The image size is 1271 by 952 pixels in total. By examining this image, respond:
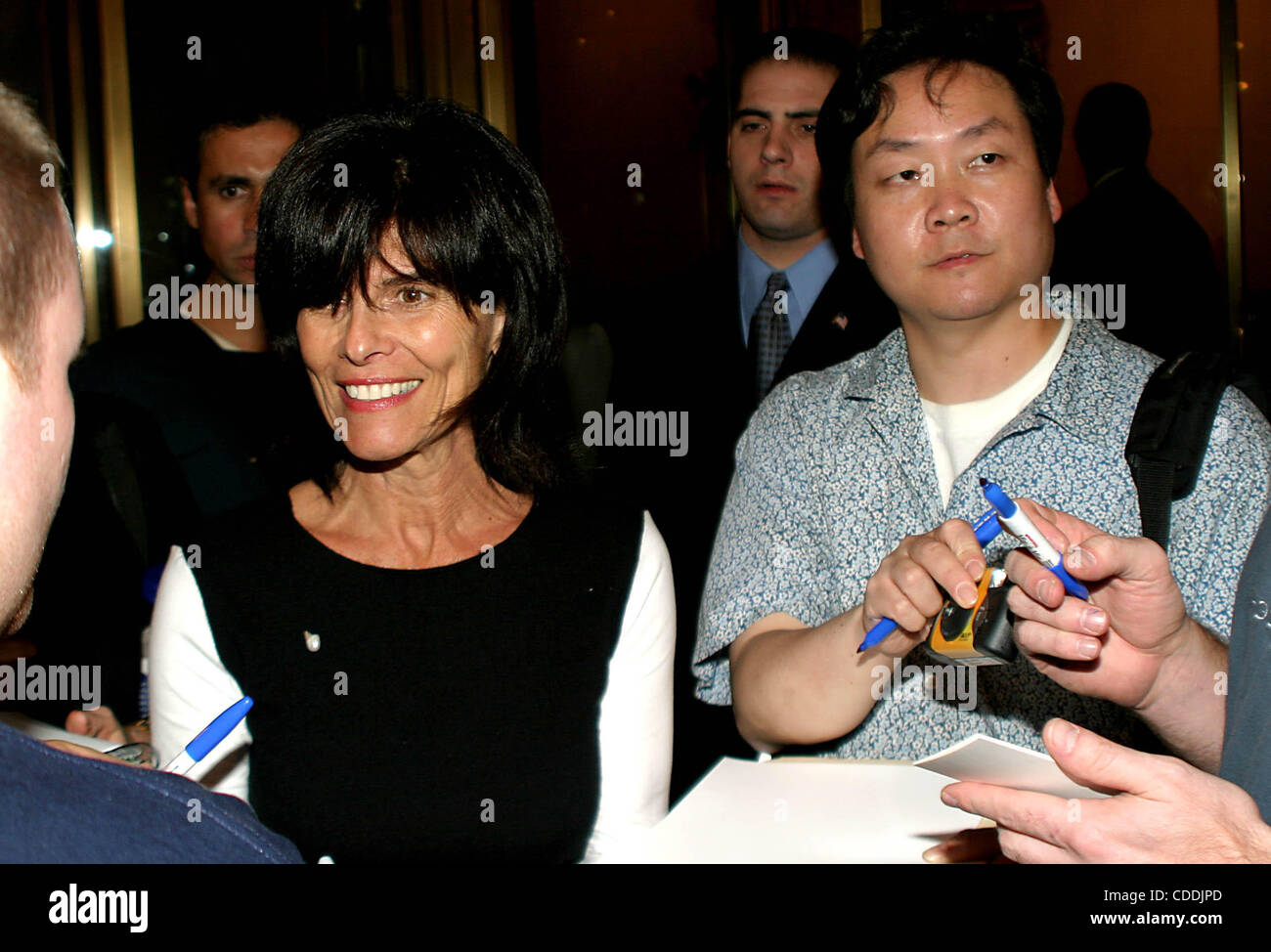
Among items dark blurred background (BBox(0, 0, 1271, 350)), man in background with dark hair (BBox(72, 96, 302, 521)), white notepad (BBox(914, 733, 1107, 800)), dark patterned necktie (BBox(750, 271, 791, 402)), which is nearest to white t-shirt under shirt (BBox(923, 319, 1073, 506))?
white notepad (BBox(914, 733, 1107, 800))

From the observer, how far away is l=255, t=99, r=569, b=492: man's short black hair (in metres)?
1.71

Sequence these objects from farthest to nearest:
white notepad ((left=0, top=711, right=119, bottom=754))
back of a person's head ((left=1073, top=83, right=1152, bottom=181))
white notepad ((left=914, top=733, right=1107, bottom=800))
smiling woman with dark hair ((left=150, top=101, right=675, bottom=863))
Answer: back of a person's head ((left=1073, top=83, right=1152, bottom=181)), smiling woman with dark hair ((left=150, top=101, right=675, bottom=863)), white notepad ((left=0, top=711, right=119, bottom=754)), white notepad ((left=914, top=733, right=1107, bottom=800))

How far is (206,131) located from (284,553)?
5.53ft

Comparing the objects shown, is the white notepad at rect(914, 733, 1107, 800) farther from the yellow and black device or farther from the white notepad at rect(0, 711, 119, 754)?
the white notepad at rect(0, 711, 119, 754)

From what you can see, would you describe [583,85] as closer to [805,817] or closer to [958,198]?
[958,198]

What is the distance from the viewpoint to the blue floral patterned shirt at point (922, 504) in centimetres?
172

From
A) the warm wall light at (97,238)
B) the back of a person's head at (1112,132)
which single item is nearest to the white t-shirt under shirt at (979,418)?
the back of a person's head at (1112,132)

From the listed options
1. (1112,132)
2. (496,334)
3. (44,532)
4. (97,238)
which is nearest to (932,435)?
(496,334)

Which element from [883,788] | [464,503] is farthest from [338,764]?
[883,788]

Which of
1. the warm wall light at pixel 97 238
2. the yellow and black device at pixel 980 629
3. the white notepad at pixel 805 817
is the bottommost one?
the white notepad at pixel 805 817

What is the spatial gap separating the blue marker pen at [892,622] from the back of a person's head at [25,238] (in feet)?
3.99

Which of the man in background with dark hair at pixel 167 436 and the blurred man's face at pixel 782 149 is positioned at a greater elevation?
Result: the blurred man's face at pixel 782 149

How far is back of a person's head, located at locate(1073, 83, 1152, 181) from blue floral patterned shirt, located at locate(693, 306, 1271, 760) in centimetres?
226

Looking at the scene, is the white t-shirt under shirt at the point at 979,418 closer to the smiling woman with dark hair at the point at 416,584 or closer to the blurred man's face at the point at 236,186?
the smiling woman with dark hair at the point at 416,584
